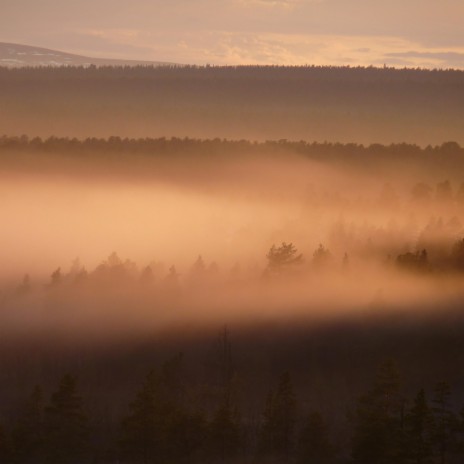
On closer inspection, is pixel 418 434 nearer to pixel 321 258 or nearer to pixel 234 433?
pixel 234 433

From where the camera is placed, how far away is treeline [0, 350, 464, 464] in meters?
62.6

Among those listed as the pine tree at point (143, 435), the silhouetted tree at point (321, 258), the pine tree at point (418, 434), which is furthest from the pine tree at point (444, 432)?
the silhouetted tree at point (321, 258)

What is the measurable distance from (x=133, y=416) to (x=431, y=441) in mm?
15467

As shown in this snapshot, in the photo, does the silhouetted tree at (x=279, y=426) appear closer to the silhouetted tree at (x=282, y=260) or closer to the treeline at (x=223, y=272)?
the treeline at (x=223, y=272)

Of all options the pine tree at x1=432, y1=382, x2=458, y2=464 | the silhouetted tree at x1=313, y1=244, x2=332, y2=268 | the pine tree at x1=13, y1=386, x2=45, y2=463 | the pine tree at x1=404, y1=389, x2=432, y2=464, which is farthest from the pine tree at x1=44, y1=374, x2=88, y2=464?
the silhouetted tree at x1=313, y1=244, x2=332, y2=268

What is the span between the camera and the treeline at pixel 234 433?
62.6m

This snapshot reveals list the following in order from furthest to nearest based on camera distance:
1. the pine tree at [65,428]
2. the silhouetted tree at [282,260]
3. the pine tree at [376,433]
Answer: the silhouetted tree at [282,260] < the pine tree at [65,428] < the pine tree at [376,433]

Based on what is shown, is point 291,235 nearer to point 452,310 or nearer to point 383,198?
point 383,198

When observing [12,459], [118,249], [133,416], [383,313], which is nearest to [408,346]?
[383,313]

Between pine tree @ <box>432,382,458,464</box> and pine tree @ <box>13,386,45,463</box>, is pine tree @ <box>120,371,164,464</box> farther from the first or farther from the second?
pine tree @ <box>432,382,458,464</box>

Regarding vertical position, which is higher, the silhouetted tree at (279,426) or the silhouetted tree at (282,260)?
the silhouetted tree at (282,260)

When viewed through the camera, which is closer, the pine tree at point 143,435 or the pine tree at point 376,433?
the pine tree at point 376,433

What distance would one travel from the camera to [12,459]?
208 ft

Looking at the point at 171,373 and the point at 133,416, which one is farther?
the point at 171,373
